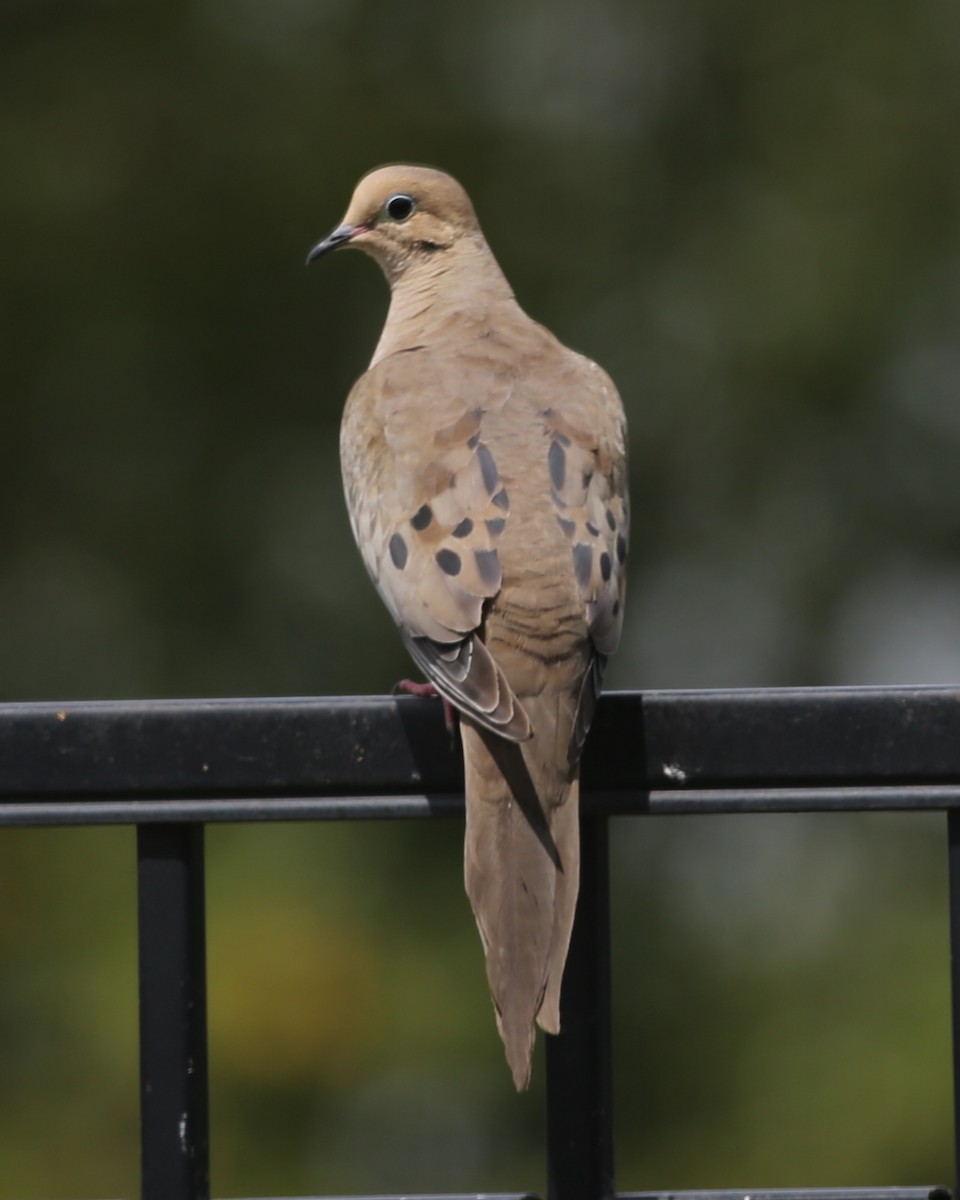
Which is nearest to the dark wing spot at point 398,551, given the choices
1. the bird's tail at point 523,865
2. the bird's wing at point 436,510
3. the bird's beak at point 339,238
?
the bird's wing at point 436,510

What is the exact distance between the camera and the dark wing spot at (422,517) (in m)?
2.92

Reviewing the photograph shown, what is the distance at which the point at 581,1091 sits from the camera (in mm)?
2105

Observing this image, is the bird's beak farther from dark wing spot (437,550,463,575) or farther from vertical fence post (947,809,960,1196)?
vertical fence post (947,809,960,1196)

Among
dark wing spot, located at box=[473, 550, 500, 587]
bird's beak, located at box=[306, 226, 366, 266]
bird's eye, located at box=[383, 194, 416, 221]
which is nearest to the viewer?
dark wing spot, located at box=[473, 550, 500, 587]

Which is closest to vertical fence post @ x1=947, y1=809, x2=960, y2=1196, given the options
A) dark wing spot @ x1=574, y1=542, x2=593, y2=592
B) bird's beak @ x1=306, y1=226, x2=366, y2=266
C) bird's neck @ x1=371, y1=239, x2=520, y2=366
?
dark wing spot @ x1=574, y1=542, x2=593, y2=592

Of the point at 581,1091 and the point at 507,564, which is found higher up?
the point at 507,564

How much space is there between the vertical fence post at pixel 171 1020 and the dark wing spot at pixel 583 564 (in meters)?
0.82

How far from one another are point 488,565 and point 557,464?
1.04 feet

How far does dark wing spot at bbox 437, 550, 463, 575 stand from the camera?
2779mm

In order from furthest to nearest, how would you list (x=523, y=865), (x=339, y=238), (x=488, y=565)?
(x=339, y=238)
(x=488, y=565)
(x=523, y=865)

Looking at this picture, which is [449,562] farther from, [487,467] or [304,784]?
[304,784]

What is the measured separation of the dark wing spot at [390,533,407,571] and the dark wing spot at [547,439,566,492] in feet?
0.84

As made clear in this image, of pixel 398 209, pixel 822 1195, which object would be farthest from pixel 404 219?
pixel 822 1195

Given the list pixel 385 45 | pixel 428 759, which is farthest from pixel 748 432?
pixel 428 759
